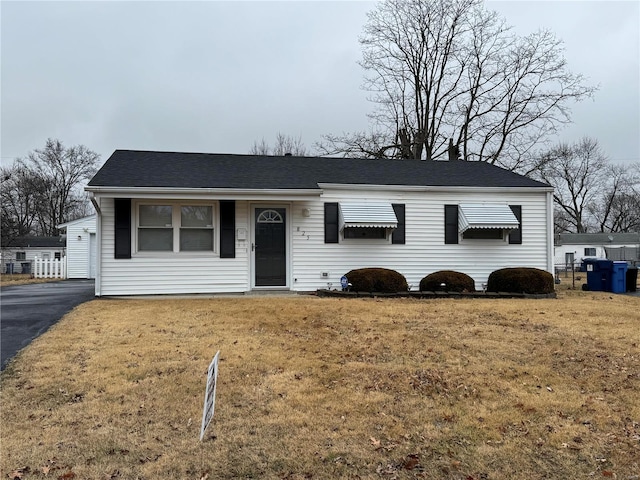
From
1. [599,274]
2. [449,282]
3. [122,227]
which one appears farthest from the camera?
[599,274]

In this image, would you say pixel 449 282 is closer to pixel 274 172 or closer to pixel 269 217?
pixel 269 217

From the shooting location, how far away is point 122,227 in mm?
11047

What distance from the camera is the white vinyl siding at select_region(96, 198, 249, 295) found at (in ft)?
36.4

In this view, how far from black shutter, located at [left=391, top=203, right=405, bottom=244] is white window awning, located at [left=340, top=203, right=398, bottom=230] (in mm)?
294

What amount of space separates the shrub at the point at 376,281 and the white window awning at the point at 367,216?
1157mm

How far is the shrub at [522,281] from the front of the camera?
38.3 ft

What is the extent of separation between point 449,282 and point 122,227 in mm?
8062

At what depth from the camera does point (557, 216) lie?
171ft

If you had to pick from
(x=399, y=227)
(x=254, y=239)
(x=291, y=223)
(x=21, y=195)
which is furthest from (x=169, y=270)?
(x=21, y=195)

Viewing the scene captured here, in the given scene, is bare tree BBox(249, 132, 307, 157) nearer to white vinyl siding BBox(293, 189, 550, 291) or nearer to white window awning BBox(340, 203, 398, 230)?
white vinyl siding BBox(293, 189, 550, 291)

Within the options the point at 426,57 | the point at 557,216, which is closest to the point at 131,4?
the point at 426,57

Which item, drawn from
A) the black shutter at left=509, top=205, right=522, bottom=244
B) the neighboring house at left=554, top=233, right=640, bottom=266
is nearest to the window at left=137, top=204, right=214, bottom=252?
the black shutter at left=509, top=205, right=522, bottom=244

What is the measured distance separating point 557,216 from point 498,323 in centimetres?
5059

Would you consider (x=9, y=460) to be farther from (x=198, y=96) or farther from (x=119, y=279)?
(x=198, y=96)
